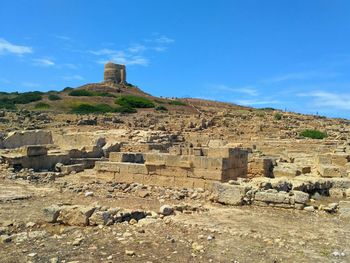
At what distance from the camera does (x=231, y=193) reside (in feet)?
30.8

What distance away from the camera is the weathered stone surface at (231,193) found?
9266 mm

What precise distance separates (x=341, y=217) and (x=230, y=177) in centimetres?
441

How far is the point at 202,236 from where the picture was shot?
256 inches

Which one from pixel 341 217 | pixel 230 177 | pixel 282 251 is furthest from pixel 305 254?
pixel 230 177

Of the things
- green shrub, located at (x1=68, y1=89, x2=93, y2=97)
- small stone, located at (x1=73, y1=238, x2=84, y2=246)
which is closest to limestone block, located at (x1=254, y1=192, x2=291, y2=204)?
small stone, located at (x1=73, y1=238, x2=84, y2=246)

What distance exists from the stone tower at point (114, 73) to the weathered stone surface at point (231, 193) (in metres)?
62.4

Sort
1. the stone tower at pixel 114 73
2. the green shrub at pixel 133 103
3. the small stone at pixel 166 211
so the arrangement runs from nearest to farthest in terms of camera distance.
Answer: the small stone at pixel 166 211, the green shrub at pixel 133 103, the stone tower at pixel 114 73

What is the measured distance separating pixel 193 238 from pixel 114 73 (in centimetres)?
6641

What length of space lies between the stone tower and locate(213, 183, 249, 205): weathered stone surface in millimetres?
62357

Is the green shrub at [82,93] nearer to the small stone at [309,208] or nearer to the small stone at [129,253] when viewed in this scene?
the small stone at [309,208]

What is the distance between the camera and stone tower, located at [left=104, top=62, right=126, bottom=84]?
230 ft

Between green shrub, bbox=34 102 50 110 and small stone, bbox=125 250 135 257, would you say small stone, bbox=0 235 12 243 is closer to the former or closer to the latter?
small stone, bbox=125 250 135 257

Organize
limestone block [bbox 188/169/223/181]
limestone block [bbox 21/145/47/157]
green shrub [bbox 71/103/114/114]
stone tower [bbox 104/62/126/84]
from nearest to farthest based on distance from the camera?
1. limestone block [bbox 188/169/223/181]
2. limestone block [bbox 21/145/47/157]
3. green shrub [bbox 71/103/114/114]
4. stone tower [bbox 104/62/126/84]

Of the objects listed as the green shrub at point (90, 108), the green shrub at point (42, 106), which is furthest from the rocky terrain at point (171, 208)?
the green shrub at point (42, 106)
